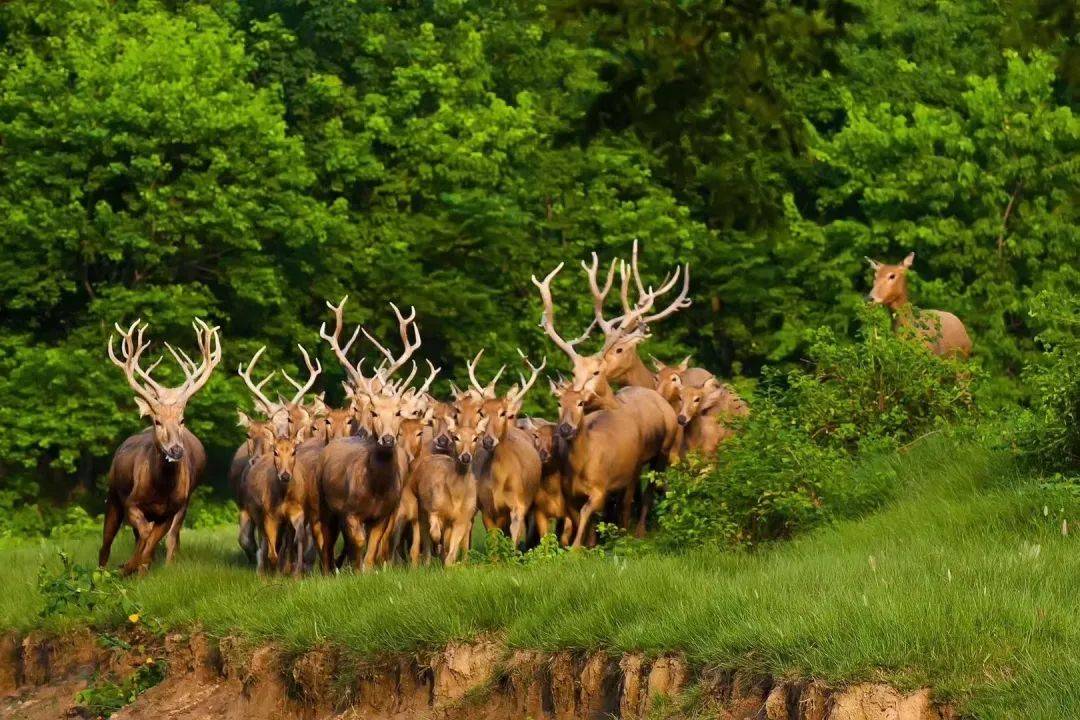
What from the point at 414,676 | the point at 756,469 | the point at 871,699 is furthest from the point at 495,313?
the point at 871,699

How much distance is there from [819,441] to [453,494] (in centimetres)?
345

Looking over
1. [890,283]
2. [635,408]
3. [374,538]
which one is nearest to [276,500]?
[374,538]

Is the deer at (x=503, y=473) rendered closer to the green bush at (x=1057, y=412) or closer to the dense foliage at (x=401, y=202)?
the green bush at (x=1057, y=412)

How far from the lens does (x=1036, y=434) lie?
691 inches

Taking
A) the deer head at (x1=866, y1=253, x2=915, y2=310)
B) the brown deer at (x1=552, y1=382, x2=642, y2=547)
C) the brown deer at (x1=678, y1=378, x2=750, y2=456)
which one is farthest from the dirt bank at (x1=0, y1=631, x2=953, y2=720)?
A: the deer head at (x1=866, y1=253, x2=915, y2=310)

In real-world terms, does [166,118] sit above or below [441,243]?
above

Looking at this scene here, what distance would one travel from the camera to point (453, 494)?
66.4 feet

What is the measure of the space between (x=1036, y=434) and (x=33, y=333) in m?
28.9

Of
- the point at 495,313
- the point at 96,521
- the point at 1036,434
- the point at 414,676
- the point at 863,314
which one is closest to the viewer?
the point at 414,676

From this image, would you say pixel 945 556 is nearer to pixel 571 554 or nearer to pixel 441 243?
pixel 571 554

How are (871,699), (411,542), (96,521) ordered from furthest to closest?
1. (96,521)
2. (411,542)
3. (871,699)

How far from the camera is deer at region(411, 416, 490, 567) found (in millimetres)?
20203

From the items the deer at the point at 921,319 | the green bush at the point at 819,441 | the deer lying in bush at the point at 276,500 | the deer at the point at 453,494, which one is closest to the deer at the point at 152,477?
the deer lying in bush at the point at 276,500

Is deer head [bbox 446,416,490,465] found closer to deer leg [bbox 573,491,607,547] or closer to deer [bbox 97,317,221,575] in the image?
deer leg [bbox 573,491,607,547]
